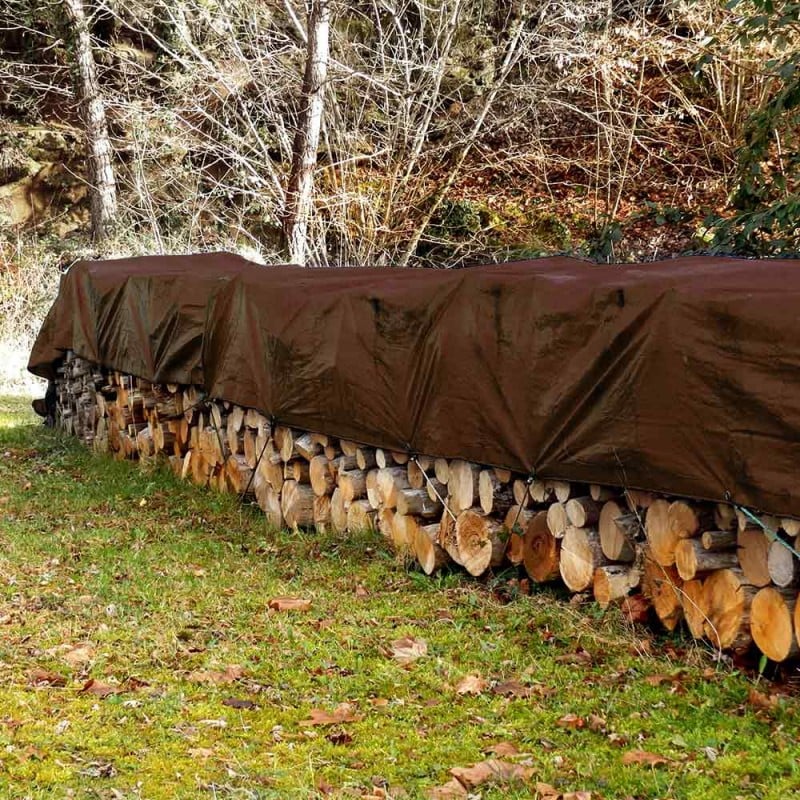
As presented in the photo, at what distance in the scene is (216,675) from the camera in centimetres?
496

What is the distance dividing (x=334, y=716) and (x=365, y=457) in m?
2.81

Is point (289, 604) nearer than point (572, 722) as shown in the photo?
No

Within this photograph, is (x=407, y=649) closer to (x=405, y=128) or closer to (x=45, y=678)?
(x=45, y=678)

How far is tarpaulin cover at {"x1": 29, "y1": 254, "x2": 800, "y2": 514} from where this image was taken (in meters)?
4.57

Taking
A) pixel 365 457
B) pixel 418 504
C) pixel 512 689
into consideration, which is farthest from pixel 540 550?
pixel 365 457

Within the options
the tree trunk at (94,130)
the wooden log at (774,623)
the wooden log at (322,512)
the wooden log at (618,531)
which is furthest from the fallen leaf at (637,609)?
the tree trunk at (94,130)

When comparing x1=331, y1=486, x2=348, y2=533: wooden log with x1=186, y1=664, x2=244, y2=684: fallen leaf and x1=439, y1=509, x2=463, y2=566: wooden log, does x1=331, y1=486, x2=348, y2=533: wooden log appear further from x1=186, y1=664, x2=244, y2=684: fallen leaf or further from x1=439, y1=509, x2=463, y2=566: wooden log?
x1=186, y1=664, x2=244, y2=684: fallen leaf

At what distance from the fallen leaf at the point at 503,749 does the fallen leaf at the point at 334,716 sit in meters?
0.63

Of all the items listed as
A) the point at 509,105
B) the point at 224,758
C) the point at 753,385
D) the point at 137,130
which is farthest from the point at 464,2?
the point at 224,758

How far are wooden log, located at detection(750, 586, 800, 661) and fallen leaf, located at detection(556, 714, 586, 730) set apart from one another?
2.80 feet

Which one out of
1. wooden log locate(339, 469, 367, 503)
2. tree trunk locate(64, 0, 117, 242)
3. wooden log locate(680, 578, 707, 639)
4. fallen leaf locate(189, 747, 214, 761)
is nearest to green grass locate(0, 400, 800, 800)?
→ fallen leaf locate(189, 747, 214, 761)

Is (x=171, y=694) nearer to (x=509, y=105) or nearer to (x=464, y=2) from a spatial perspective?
(x=464, y=2)

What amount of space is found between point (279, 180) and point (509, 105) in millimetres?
4698

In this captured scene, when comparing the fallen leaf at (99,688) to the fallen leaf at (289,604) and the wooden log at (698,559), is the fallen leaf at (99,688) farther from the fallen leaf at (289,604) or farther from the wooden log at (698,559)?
the wooden log at (698,559)
